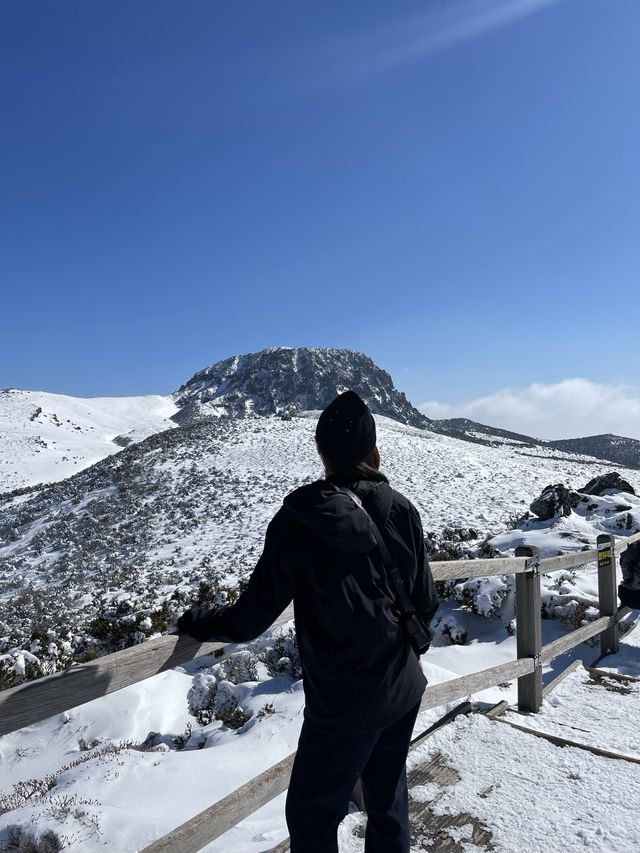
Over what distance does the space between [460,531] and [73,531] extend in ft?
49.2

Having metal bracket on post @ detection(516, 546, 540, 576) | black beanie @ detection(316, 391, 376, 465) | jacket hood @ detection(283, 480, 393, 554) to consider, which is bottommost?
metal bracket on post @ detection(516, 546, 540, 576)

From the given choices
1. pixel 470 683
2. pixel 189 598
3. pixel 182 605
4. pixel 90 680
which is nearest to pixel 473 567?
pixel 470 683

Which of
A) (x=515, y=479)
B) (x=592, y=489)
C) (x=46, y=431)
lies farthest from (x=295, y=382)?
(x=592, y=489)

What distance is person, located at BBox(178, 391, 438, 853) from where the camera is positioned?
192 cm

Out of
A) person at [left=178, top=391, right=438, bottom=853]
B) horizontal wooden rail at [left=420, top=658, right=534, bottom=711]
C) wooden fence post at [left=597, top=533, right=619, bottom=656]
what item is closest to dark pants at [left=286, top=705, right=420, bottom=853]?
person at [left=178, top=391, right=438, bottom=853]

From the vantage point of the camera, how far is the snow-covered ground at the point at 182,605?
3555 millimetres

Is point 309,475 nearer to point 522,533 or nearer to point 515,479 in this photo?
point 515,479

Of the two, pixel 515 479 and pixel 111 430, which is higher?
pixel 111 430

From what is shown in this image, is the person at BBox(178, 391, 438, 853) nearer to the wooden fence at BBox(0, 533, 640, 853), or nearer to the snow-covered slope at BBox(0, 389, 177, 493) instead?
the wooden fence at BBox(0, 533, 640, 853)

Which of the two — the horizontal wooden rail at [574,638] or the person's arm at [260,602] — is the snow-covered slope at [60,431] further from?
the person's arm at [260,602]

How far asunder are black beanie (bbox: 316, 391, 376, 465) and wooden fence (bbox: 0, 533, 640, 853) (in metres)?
1.00

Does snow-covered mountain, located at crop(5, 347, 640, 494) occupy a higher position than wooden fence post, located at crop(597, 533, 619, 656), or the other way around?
snow-covered mountain, located at crop(5, 347, 640, 494)

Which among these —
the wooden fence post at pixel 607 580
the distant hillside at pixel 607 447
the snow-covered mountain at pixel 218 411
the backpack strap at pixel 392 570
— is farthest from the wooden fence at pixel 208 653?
the distant hillside at pixel 607 447

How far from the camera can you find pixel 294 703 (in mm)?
5555
